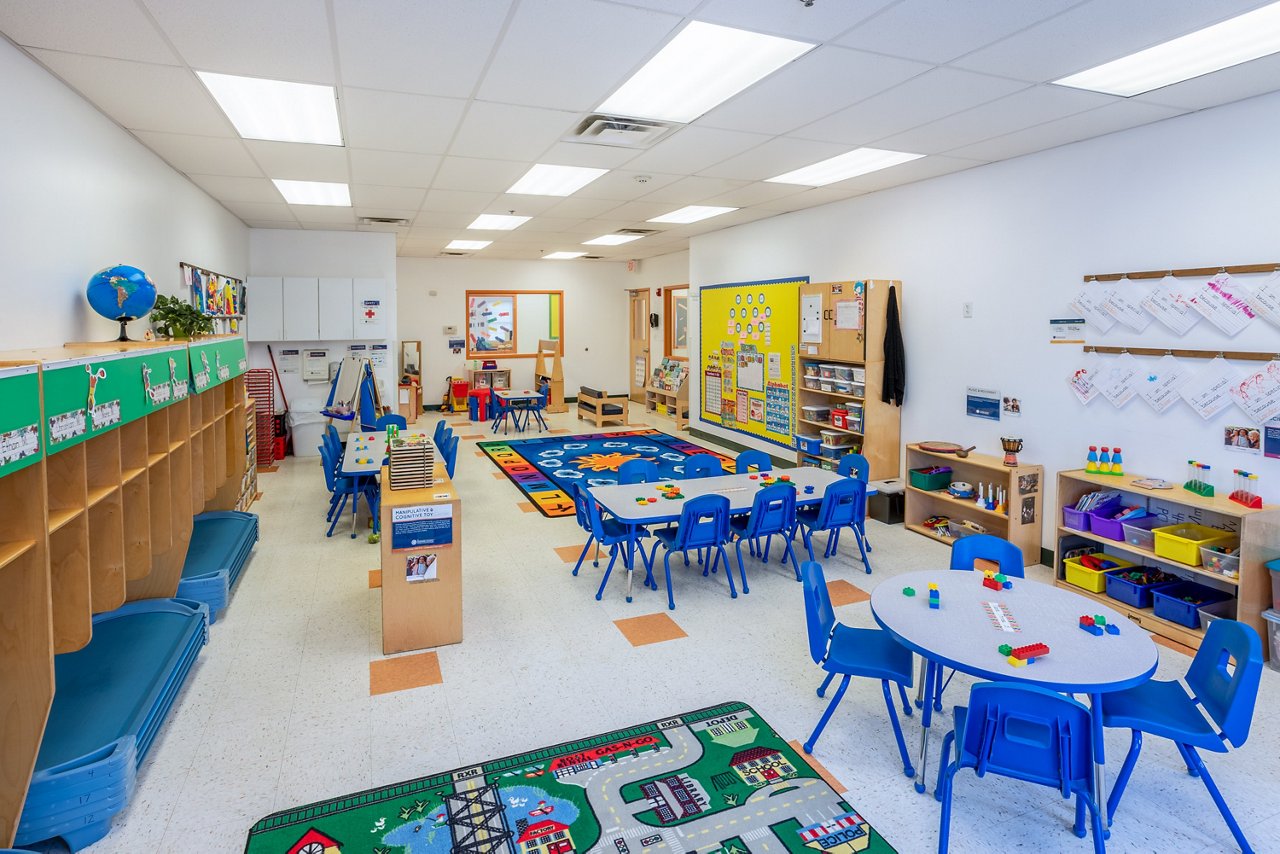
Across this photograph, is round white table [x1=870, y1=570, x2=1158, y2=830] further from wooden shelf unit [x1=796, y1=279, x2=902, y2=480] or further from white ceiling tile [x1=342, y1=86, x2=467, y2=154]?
white ceiling tile [x1=342, y1=86, x2=467, y2=154]

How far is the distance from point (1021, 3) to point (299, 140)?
4.38m

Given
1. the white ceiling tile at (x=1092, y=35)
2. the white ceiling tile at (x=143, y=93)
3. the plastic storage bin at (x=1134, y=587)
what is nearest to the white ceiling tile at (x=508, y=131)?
the white ceiling tile at (x=143, y=93)

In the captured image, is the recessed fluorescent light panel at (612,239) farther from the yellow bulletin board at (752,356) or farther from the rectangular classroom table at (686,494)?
the rectangular classroom table at (686,494)

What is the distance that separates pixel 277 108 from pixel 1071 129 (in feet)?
16.7

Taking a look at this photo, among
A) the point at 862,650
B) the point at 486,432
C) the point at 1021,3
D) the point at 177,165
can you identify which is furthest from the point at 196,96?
the point at 486,432

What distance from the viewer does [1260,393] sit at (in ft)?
13.6

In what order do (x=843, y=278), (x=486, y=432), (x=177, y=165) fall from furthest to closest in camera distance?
(x=486, y=432) < (x=843, y=278) < (x=177, y=165)

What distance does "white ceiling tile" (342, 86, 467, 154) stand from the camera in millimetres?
4027

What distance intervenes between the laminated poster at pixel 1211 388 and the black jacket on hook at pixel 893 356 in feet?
7.67

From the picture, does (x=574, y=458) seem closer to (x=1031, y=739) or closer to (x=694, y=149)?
(x=694, y=149)

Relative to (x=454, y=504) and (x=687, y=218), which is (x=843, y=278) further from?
(x=454, y=504)

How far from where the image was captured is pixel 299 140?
15.9ft

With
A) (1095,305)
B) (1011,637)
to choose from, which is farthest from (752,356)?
(1011,637)

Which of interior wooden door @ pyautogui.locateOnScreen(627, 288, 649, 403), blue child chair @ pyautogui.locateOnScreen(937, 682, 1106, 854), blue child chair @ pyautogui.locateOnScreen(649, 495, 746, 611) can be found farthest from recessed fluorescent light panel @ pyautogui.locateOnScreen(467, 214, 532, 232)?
blue child chair @ pyautogui.locateOnScreen(937, 682, 1106, 854)
